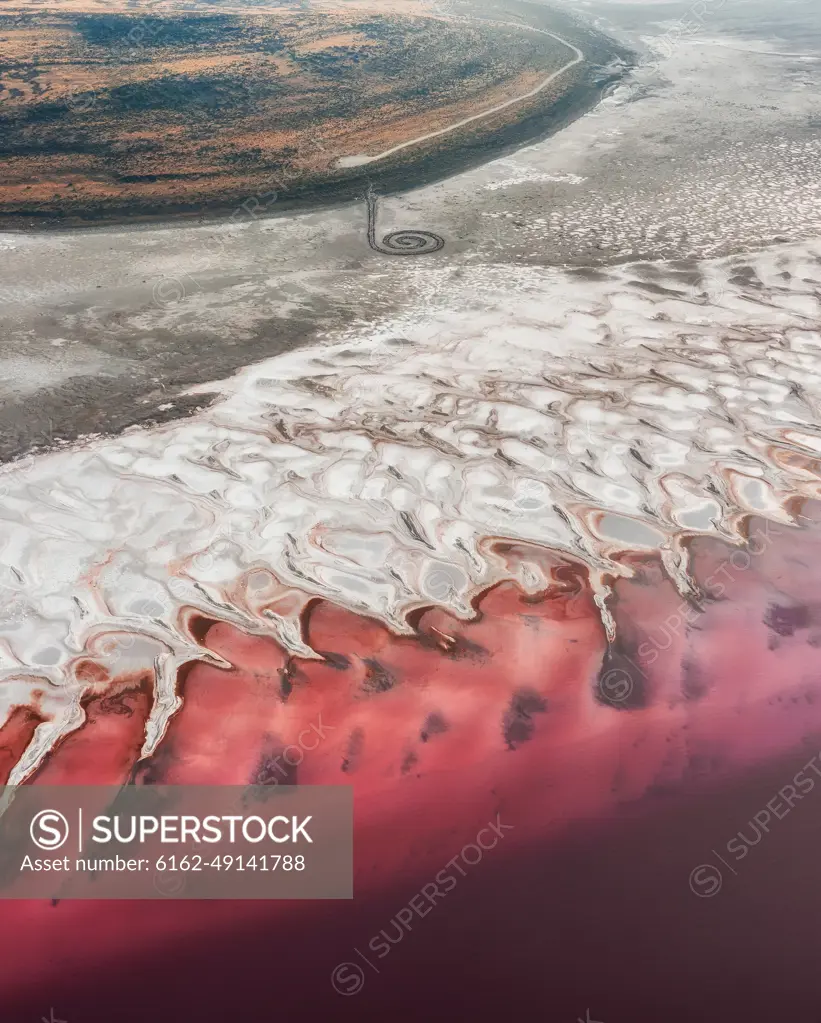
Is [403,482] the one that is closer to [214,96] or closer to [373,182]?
[373,182]

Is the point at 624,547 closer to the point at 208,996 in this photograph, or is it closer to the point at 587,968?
the point at 587,968

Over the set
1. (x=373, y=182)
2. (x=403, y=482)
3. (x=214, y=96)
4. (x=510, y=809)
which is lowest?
(x=510, y=809)

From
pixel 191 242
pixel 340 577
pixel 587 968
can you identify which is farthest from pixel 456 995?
pixel 191 242

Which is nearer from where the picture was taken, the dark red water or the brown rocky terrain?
the dark red water

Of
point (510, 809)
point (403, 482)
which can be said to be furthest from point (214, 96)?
point (510, 809)

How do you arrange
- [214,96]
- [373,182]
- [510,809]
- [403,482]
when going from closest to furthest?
[510,809] → [403,482] → [373,182] → [214,96]

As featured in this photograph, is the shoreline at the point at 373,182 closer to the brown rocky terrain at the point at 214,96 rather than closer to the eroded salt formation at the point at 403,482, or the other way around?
the brown rocky terrain at the point at 214,96

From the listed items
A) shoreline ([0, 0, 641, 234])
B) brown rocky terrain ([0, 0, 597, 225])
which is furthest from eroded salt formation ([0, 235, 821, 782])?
brown rocky terrain ([0, 0, 597, 225])

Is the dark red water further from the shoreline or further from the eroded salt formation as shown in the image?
the shoreline
